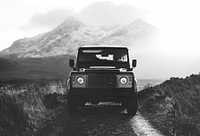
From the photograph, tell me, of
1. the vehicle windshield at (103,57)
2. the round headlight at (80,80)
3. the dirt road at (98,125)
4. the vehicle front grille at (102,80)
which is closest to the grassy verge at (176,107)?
the dirt road at (98,125)

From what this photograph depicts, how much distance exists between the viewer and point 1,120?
777 cm

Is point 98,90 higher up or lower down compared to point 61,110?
higher up

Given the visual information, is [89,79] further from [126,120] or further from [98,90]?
[126,120]

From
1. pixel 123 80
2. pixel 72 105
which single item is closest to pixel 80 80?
pixel 72 105

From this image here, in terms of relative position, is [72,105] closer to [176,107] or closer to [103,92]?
[103,92]

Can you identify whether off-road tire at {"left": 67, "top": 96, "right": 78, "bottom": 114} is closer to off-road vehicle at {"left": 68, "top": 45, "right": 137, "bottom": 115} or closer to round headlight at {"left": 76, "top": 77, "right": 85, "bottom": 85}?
off-road vehicle at {"left": 68, "top": 45, "right": 137, "bottom": 115}

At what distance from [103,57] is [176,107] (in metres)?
4.66

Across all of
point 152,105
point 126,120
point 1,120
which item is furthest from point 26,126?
point 152,105

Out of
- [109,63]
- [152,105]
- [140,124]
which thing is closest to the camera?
[140,124]

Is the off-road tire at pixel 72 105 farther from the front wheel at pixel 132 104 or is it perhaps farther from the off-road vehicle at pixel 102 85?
the front wheel at pixel 132 104

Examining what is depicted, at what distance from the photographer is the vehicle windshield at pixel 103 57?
11289 millimetres

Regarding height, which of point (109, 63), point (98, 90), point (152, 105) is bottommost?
point (152, 105)

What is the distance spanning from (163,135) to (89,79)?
3.24m

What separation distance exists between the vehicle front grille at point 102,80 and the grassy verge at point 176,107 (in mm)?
1717
